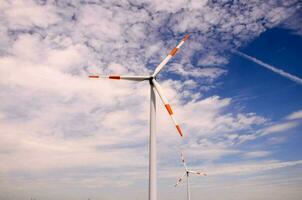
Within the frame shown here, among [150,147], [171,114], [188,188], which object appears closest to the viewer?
[150,147]

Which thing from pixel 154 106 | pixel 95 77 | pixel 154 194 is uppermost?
pixel 95 77

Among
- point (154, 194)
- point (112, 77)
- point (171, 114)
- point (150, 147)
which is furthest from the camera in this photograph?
point (112, 77)

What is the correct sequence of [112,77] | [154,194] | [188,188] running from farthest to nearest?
1. [188,188]
2. [112,77]
3. [154,194]

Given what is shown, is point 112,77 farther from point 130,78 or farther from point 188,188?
point 188,188

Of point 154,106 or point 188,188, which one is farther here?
point 188,188

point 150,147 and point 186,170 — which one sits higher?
A: point 186,170

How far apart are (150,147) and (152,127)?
2.79 m

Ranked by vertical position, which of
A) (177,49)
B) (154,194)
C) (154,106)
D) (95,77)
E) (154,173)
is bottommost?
(154,194)

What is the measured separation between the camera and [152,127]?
36.1 metres

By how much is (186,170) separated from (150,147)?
8418cm

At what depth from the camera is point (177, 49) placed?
45.8 meters

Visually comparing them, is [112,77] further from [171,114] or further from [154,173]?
[154,173]

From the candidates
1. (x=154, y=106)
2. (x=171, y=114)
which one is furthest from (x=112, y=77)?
(x=171, y=114)

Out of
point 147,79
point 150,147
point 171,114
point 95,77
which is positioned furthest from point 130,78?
point 150,147
